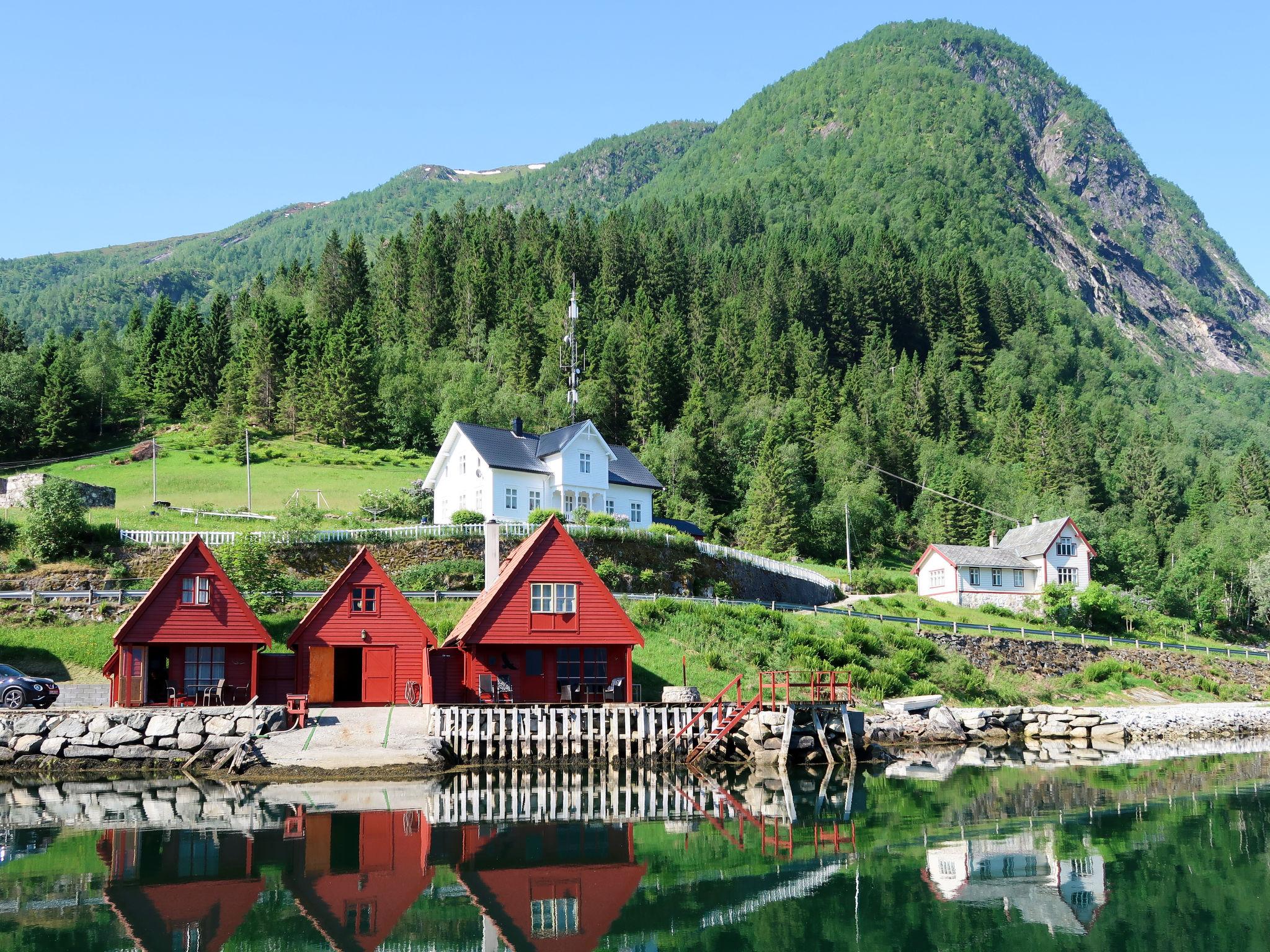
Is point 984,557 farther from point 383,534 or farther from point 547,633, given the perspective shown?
point 547,633

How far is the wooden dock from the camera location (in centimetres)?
3491

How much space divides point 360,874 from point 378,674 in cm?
1878

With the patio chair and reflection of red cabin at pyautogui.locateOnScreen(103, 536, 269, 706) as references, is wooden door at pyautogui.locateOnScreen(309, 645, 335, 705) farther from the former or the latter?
the patio chair

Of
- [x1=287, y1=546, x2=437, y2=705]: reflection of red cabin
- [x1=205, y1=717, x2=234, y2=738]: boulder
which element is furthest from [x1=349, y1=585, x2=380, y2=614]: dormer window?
[x1=205, y1=717, x2=234, y2=738]: boulder

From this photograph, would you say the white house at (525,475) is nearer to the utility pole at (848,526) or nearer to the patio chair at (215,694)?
the utility pole at (848,526)

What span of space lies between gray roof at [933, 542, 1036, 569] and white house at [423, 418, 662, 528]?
22.1 m

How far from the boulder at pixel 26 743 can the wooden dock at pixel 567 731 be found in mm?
11735

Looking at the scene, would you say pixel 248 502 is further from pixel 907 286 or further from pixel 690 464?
pixel 907 286

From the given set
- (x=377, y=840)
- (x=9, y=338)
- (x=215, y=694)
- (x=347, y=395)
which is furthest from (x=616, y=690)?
(x=9, y=338)

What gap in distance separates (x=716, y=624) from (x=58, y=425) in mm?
72309

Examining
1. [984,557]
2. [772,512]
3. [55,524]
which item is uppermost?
[772,512]

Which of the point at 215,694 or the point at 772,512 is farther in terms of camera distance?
the point at 772,512

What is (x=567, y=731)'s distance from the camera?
35375 mm

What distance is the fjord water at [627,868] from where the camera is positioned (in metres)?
17.6
